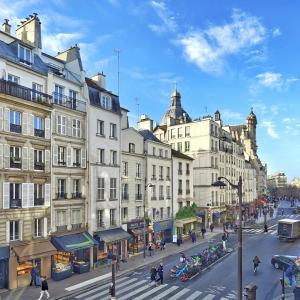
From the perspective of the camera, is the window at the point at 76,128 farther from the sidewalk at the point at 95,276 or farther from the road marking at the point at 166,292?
the road marking at the point at 166,292

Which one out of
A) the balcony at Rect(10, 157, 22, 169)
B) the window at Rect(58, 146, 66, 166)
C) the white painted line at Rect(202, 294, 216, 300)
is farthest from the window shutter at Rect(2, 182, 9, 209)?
the white painted line at Rect(202, 294, 216, 300)

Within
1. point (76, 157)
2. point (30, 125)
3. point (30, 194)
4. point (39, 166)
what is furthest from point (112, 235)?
point (30, 125)

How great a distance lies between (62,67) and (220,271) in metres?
24.3

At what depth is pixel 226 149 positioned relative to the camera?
229 ft

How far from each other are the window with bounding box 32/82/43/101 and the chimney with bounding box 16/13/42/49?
4622mm

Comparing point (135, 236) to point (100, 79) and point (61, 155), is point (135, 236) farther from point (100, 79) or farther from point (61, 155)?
point (100, 79)

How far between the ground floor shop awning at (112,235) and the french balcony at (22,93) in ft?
43.8

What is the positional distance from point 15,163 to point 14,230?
5002mm

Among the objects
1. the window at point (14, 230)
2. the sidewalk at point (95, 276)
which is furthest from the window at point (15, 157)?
the sidewalk at point (95, 276)

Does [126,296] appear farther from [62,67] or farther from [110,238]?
[62,67]

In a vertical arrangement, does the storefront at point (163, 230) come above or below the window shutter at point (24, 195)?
below

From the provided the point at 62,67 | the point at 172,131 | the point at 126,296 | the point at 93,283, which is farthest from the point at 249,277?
the point at 172,131

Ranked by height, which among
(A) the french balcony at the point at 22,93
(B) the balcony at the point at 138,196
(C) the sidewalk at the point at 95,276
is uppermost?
(A) the french balcony at the point at 22,93

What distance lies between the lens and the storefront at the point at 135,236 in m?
39.1
